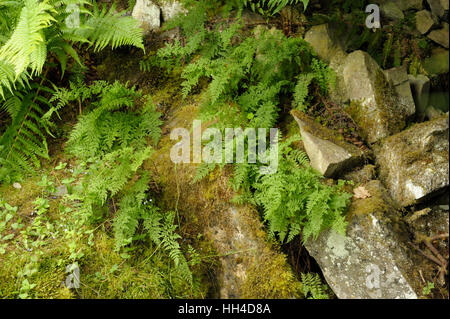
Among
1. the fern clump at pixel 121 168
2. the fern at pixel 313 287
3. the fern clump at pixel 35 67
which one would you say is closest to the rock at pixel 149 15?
the fern clump at pixel 35 67

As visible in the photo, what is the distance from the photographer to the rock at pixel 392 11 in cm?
406

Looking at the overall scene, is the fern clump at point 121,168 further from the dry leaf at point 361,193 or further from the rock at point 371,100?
the rock at point 371,100

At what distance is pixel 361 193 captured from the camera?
3430mm

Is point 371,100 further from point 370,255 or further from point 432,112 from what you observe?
point 370,255

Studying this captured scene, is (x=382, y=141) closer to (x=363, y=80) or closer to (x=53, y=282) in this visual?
(x=363, y=80)

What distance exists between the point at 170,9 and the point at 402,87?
3287 mm

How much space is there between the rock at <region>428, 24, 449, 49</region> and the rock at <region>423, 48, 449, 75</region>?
2.9 inches

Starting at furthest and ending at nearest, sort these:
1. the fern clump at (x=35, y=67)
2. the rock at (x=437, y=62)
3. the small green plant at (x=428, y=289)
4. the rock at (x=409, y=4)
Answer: the fern clump at (x=35, y=67), the rock at (x=409, y=4), the rock at (x=437, y=62), the small green plant at (x=428, y=289)

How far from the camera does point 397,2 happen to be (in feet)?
13.5

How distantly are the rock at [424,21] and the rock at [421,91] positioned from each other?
0.53 m

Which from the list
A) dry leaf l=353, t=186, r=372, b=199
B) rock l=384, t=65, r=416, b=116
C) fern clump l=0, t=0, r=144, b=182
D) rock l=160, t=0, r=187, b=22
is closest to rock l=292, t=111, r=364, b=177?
dry leaf l=353, t=186, r=372, b=199

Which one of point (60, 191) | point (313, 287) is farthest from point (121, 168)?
point (313, 287)
